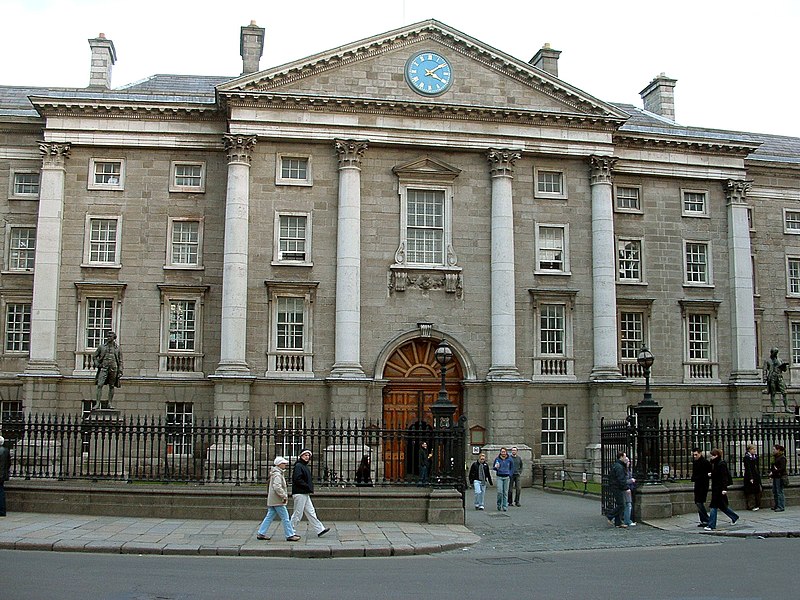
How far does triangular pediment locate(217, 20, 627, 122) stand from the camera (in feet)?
119

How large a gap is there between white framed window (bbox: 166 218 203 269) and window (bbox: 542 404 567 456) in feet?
50.7

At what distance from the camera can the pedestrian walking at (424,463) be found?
22.0m

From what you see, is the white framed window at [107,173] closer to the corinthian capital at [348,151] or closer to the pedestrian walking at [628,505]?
the corinthian capital at [348,151]

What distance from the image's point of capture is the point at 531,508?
27.0 meters

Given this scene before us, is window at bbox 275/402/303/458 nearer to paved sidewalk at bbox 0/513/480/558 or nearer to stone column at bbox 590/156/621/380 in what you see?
stone column at bbox 590/156/621/380

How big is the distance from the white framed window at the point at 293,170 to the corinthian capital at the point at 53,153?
8631 millimetres

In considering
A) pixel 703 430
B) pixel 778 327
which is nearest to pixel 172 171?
pixel 703 430

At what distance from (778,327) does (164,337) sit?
28696 mm

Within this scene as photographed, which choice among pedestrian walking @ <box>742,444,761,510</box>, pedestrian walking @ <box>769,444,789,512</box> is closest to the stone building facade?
pedestrian walking @ <box>742,444,761,510</box>

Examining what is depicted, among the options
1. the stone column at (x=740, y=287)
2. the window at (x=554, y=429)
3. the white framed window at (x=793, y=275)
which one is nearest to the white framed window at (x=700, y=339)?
the stone column at (x=740, y=287)

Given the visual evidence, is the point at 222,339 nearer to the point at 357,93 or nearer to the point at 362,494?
the point at 357,93

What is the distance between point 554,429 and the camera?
123ft

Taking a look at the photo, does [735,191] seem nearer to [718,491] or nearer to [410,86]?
[410,86]

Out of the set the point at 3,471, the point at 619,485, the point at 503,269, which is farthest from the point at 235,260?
the point at 619,485
